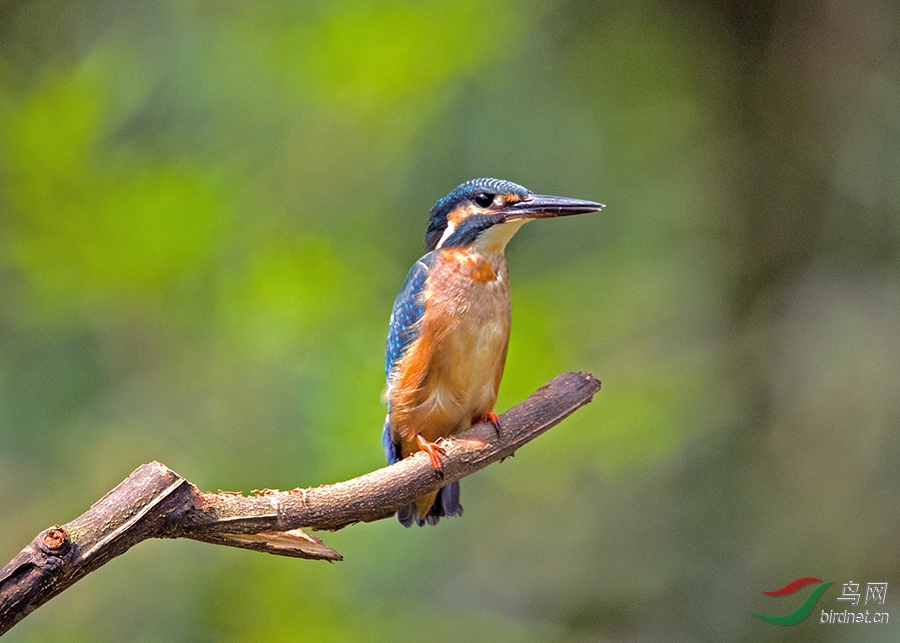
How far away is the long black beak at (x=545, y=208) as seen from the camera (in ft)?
6.91

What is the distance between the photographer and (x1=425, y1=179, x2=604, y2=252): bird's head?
2125 mm

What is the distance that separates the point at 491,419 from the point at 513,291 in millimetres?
1417

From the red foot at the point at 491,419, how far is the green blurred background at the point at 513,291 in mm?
905

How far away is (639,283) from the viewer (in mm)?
3773

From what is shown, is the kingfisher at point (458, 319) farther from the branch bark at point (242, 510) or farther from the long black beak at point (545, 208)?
the branch bark at point (242, 510)

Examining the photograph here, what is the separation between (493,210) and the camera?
2.18 metres

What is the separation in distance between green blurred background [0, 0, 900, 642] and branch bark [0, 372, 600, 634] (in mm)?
1216

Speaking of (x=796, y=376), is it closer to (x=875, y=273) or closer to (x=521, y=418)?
(x=875, y=273)

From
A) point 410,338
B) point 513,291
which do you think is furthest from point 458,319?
point 513,291

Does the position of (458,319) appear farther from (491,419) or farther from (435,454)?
(435,454)

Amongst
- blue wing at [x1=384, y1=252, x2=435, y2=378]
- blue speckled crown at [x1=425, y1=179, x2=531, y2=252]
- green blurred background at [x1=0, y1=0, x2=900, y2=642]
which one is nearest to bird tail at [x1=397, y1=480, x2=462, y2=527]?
blue wing at [x1=384, y1=252, x2=435, y2=378]

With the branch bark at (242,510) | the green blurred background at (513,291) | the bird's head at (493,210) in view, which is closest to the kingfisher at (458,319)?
the bird's head at (493,210)

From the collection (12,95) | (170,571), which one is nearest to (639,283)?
(170,571)

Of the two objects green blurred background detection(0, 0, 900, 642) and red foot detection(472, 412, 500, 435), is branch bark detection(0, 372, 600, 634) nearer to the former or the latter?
red foot detection(472, 412, 500, 435)
